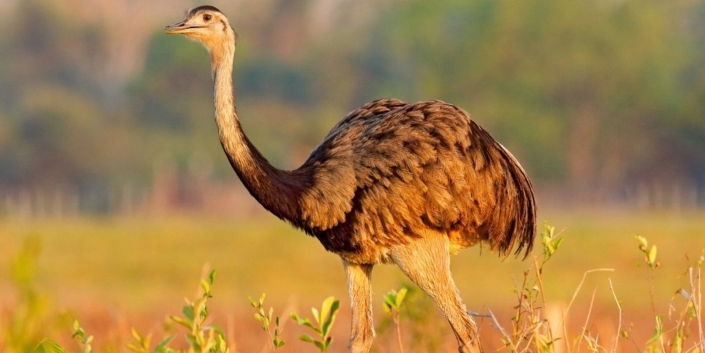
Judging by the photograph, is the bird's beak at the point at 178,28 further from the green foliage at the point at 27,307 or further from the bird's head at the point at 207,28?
the green foliage at the point at 27,307

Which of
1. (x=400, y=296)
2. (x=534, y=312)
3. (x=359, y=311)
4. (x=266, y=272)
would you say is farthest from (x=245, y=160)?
(x=266, y=272)

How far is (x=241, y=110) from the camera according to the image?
191 ft

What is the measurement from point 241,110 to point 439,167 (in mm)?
52480

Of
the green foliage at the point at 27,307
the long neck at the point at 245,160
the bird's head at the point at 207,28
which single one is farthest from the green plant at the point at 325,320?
the bird's head at the point at 207,28

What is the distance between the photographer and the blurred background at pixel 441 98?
4969cm

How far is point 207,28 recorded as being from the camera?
6008 millimetres

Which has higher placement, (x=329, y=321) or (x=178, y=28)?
(x=178, y=28)

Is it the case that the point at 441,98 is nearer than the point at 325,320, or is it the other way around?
the point at 325,320

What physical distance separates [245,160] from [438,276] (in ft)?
2.95

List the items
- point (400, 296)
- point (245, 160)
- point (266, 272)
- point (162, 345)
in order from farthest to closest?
point (266, 272)
point (245, 160)
point (400, 296)
point (162, 345)

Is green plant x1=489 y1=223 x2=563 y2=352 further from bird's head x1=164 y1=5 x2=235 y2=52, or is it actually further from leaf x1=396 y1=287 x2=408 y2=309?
bird's head x1=164 y1=5 x2=235 y2=52

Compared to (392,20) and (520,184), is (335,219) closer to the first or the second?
(520,184)

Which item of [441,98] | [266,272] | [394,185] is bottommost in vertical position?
[266,272]

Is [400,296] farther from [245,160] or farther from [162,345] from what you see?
[162,345]
